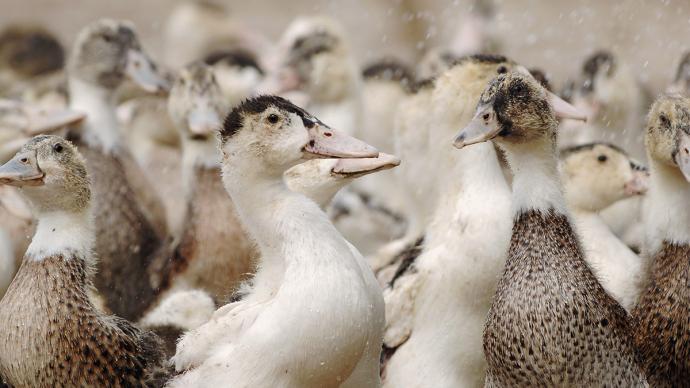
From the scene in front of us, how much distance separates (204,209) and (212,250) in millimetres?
292

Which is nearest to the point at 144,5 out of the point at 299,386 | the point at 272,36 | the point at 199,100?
the point at 272,36

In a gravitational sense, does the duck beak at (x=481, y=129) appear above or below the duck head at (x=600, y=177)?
above

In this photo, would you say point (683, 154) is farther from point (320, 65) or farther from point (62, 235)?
point (320, 65)

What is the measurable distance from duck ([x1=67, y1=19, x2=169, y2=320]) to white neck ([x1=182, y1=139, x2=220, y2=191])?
348 millimetres

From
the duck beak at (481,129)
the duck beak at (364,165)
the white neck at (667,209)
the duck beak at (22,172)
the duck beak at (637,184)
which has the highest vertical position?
the duck beak at (22,172)

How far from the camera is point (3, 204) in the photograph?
23.7 ft

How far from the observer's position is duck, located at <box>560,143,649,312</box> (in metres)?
6.59

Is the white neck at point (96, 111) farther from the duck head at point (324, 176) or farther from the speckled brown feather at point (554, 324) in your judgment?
the speckled brown feather at point (554, 324)

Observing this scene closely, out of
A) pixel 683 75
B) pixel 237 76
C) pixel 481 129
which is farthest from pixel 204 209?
A: pixel 237 76

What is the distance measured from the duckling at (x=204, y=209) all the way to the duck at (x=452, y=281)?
98 cm

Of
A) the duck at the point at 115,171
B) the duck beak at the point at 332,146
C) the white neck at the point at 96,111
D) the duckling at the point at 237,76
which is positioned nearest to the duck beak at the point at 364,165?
the duck beak at the point at 332,146

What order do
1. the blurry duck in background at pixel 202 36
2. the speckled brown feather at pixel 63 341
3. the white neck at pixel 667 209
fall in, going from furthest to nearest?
the blurry duck in background at pixel 202 36
the white neck at pixel 667 209
the speckled brown feather at pixel 63 341

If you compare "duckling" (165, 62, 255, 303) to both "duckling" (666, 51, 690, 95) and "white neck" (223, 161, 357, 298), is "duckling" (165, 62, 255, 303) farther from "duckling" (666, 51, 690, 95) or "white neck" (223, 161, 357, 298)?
"duckling" (666, 51, 690, 95)

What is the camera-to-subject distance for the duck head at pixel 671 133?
Answer: 579 centimetres
